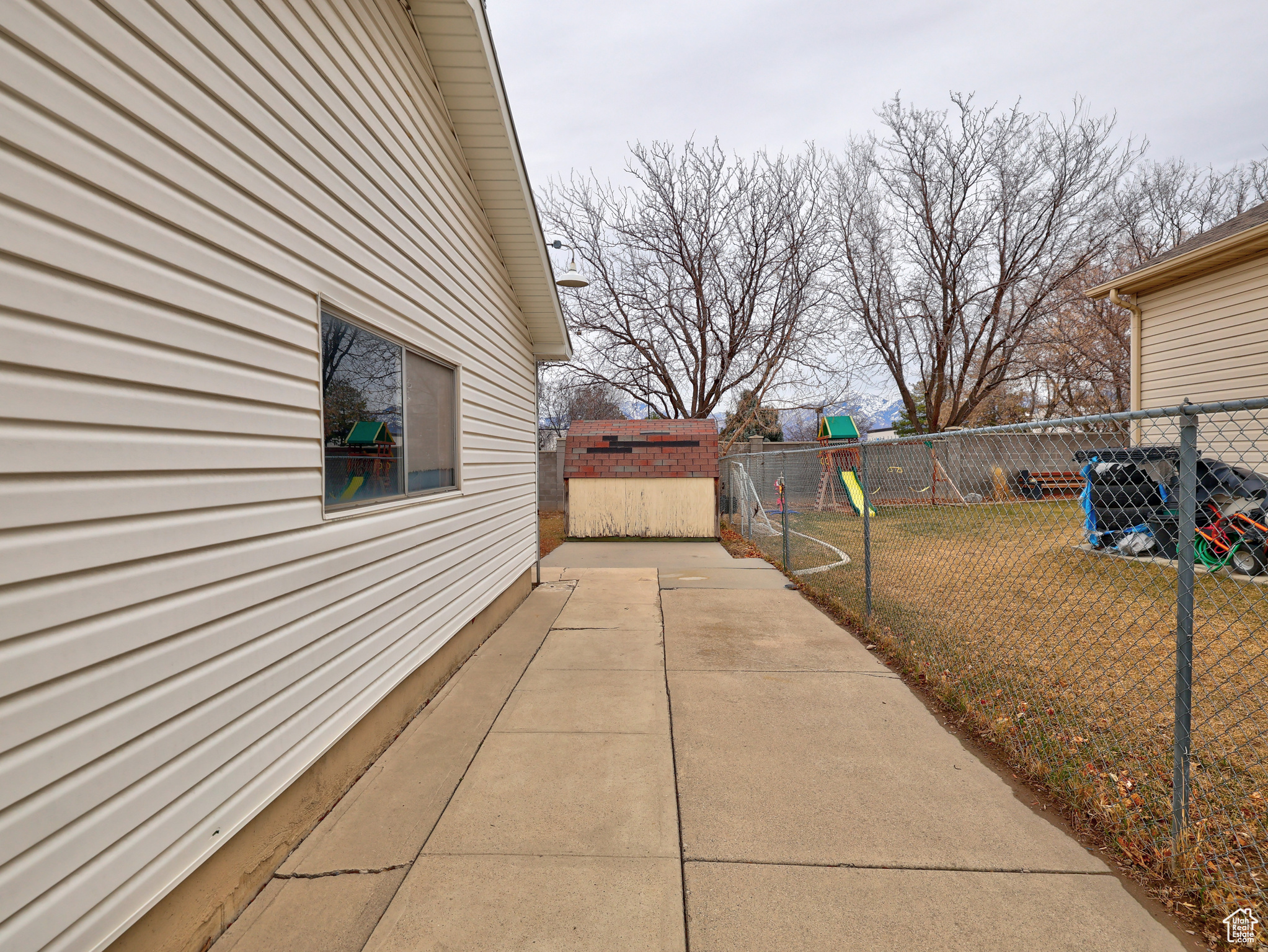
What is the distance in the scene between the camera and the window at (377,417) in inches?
114

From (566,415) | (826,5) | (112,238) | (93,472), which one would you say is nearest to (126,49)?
(112,238)

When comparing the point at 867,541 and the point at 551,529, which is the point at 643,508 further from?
the point at 867,541

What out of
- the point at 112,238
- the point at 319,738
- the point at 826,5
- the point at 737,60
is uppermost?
the point at 737,60

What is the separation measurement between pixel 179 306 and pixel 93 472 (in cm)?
60

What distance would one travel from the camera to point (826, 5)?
43.3 feet

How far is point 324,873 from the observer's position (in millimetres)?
2266

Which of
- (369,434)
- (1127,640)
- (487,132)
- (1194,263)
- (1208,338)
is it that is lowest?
(1127,640)

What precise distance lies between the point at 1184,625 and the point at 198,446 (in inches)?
Result: 133

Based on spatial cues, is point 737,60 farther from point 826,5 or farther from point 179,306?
point 179,306

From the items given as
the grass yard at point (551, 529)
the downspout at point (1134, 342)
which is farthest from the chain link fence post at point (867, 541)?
the downspout at point (1134, 342)

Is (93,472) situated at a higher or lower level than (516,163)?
lower

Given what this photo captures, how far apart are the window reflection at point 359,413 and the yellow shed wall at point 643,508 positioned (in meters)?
8.86

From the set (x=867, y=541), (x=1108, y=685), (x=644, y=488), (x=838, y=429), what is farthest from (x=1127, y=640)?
(x=838, y=429)

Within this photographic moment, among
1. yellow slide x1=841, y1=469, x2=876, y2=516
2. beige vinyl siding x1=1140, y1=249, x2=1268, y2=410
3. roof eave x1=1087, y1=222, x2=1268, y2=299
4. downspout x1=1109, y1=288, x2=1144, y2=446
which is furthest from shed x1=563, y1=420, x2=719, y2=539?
beige vinyl siding x1=1140, y1=249, x2=1268, y2=410
